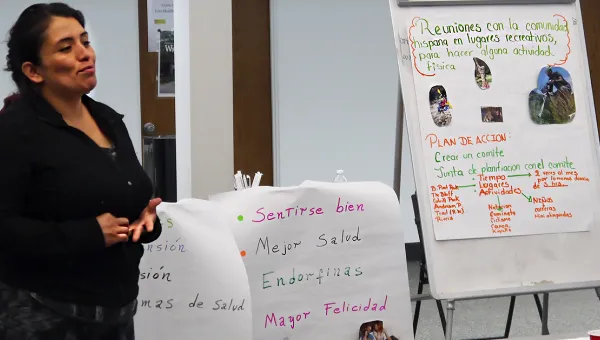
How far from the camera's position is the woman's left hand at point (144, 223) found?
5.36 ft

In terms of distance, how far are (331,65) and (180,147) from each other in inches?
93.8

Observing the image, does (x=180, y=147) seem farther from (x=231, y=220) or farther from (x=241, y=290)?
(x=241, y=290)

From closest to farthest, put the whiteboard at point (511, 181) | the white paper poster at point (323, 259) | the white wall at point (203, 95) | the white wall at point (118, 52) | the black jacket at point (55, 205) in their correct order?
the black jacket at point (55, 205)
the white paper poster at point (323, 259)
the whiteboard at point (511, 181)
the white wall at point (203, 95)
the white wall at point (118, 52)

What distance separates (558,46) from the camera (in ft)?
9.32

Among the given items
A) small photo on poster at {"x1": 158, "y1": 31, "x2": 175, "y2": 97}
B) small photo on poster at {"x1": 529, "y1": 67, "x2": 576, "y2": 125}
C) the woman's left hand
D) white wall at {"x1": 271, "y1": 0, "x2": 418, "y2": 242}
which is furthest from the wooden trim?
the woman's left hand

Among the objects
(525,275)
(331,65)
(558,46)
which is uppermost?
(331,65)

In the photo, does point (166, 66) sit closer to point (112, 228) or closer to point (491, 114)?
point (491, 114)

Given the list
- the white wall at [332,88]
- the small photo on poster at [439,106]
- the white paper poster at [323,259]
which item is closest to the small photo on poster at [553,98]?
the small photo on poster at [439,106]

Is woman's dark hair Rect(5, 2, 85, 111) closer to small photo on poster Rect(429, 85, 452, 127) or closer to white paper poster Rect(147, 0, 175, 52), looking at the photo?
small photo on poster Rect(429, 85, 452, 127)

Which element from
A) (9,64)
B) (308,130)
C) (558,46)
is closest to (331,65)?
(308,130)

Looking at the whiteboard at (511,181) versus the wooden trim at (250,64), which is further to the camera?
the wooden trim at (250,64)

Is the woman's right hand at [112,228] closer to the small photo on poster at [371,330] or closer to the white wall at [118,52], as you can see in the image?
the small photo on poster at [371,330]

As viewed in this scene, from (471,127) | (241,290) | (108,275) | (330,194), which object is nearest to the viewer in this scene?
(108,275)

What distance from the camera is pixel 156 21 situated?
4.84 metres
